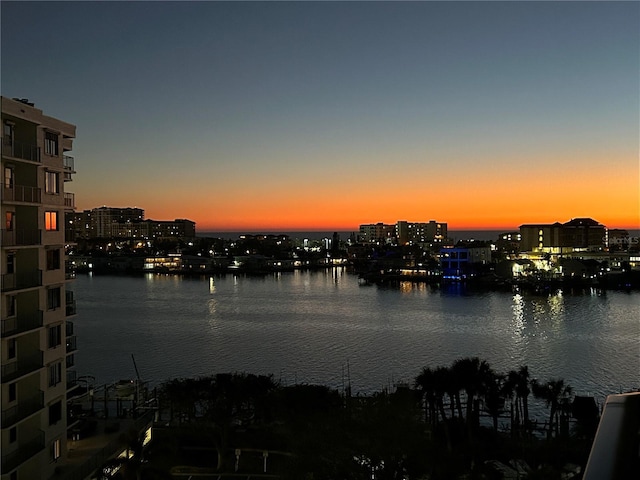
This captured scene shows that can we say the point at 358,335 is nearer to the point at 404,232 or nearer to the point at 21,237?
the point at 21,237

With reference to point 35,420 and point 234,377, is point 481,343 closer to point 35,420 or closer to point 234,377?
point 234,377

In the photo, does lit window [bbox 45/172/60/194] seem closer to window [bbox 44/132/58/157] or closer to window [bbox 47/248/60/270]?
window [bbox 44/132/58/157]

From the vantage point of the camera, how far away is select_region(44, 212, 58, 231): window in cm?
273

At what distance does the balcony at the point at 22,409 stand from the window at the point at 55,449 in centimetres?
23

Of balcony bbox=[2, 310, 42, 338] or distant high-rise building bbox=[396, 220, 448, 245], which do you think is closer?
balcony bbox=[2, 310, 42, 338]

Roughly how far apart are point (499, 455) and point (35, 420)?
2.44 meters

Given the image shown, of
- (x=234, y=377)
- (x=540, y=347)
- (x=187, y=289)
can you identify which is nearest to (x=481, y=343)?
(x=540, y=347)

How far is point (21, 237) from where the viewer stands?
8.38 feet

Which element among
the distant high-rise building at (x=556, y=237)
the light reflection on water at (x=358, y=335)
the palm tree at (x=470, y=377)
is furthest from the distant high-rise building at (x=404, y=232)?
the palm tree at (x=470, y=377)

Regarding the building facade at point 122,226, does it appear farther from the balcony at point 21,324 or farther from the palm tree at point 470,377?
the balcony at point 21,324

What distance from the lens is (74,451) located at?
9.83ft

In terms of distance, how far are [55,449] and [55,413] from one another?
17cm

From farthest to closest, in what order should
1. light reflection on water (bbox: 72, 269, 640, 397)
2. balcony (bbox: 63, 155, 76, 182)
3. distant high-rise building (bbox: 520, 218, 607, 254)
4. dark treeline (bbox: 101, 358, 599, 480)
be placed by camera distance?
1. distant high-rise building (bbox: 520, 218, 607, 254)
2. light reflection on water (bbox: 72, 269, 640, 397)
3. balcony (bbox: 63, 155, 76, 182)
4. dark treeline (bbox: 101, 358, 599, 480)

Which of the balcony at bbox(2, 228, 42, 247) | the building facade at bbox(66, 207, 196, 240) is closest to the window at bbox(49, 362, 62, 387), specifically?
the balcony at bbox(2, 228, 42, 247)
